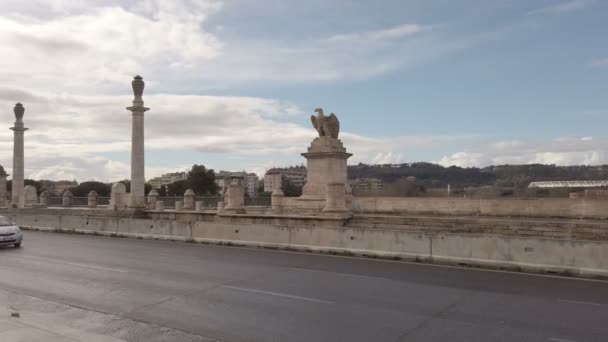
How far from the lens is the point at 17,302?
870 cm

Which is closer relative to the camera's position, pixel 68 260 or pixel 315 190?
pixel 68 260

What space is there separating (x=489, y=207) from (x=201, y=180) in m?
55.3

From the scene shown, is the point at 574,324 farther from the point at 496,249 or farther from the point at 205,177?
the point at 205,177

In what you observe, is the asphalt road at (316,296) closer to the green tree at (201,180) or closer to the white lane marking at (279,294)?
the white lane marking at (279,294)

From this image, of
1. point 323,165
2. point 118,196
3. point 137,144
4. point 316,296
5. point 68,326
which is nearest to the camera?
point 68,326

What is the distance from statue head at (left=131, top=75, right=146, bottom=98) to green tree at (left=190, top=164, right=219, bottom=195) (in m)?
43.1

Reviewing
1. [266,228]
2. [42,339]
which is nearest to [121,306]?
[42,339]

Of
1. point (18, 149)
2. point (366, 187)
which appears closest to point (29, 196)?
point (18, 149)

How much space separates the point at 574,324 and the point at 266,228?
11669 mm

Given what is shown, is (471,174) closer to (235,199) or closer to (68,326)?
(235,199)

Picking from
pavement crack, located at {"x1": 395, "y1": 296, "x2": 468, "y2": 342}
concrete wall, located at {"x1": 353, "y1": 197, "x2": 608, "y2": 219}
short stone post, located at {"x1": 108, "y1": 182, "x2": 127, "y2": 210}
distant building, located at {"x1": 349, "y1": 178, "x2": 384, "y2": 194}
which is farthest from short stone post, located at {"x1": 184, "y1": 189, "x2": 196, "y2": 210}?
pavement crack, located at {"x1": 395, "y1": 296, "x2": 468, "y2": 342}

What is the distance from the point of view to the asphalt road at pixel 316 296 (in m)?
7.13

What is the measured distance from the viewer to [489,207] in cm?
2233

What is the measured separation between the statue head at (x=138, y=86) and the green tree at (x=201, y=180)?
43076 millimetres
